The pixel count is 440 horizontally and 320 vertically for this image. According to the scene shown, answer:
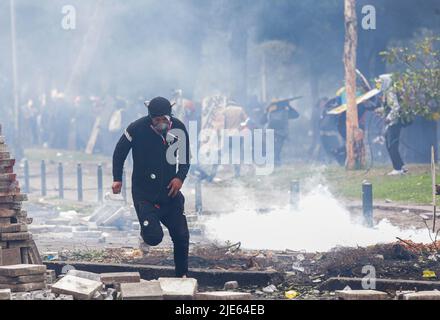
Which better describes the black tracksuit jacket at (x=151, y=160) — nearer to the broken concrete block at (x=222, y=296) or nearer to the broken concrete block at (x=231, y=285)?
the broken concrete block at (x=231, y=285)

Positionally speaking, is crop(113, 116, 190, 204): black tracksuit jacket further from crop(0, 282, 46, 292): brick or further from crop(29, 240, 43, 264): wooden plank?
crop(0, 282, 46, 292): brick

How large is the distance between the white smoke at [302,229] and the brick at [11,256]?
441 cm

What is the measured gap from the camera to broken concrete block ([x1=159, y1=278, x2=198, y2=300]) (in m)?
9.16

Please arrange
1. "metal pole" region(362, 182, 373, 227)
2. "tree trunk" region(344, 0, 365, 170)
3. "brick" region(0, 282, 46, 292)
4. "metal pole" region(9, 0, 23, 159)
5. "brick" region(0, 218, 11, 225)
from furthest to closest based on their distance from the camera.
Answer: "metal pole" region(9, 0, 23, 159)
"tree trunk" region(344, 0, 365, 170)
"metal pole" region(362, 182, 373, 227)
"brick" region(0, 218, 11, 225)
"brick" region(0, 282, 46, 292)

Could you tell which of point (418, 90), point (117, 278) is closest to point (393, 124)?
point (418, 90)

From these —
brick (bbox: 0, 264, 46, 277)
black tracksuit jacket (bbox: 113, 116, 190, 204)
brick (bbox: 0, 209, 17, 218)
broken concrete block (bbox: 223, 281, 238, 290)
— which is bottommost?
broken concrete block (bbox: 223, 281, 238, 290)

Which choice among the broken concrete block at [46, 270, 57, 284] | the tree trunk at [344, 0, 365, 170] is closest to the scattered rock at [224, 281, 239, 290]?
the broken concrete block at [46, 270, 57, 284]

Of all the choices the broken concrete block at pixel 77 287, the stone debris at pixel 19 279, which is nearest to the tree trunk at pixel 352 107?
the stone debris at pixel 19 279

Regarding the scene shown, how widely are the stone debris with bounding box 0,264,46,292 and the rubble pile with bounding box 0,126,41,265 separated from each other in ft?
1.73

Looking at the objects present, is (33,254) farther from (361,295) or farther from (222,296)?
(361,295)

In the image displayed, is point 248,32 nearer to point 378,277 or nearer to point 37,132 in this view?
point 37,132

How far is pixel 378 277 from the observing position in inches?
417

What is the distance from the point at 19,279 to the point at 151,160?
5.70ft
